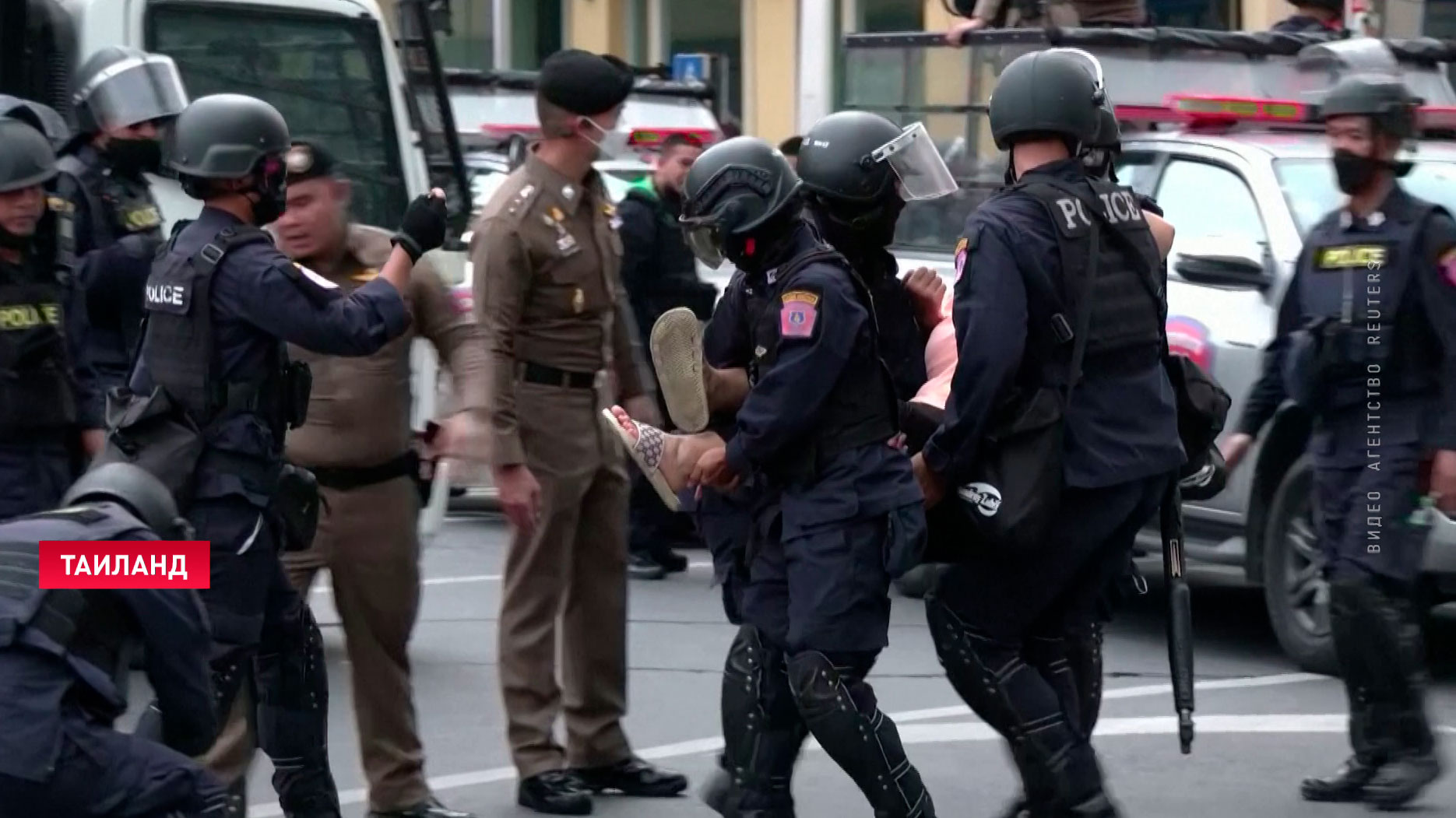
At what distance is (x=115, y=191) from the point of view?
22.6ft

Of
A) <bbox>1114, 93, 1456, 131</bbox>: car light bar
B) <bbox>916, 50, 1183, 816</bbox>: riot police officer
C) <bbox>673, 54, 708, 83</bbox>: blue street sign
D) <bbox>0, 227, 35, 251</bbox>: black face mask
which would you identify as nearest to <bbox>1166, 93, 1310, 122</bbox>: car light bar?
<bbox>1114, 93, 1456, 131</bbox>: car light bar

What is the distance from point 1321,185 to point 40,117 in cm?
479

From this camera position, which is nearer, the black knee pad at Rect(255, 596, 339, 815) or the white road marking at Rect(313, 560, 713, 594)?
the black knee pad at Rect(255, 596, 339, 815)

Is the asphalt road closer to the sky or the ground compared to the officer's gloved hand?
closer to the ground

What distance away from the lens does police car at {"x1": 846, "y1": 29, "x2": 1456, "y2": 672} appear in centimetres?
858

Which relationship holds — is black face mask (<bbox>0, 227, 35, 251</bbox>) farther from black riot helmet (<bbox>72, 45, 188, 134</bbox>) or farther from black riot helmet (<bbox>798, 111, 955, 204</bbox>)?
black riot helmet (<bbox>798, 111, 955, 204</bbox>)

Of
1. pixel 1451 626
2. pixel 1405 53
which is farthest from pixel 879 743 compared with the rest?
pixel 1405 53

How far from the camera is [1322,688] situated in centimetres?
836

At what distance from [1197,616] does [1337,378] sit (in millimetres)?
3664

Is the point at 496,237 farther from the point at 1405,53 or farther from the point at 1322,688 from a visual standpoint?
the point at 1405,53

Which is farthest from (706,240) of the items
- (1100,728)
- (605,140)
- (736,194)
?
(1100,728)

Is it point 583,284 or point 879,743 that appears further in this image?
point 583,284

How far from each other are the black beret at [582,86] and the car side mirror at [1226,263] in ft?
9.03

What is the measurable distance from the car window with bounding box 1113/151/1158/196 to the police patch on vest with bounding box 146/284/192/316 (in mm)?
5075
